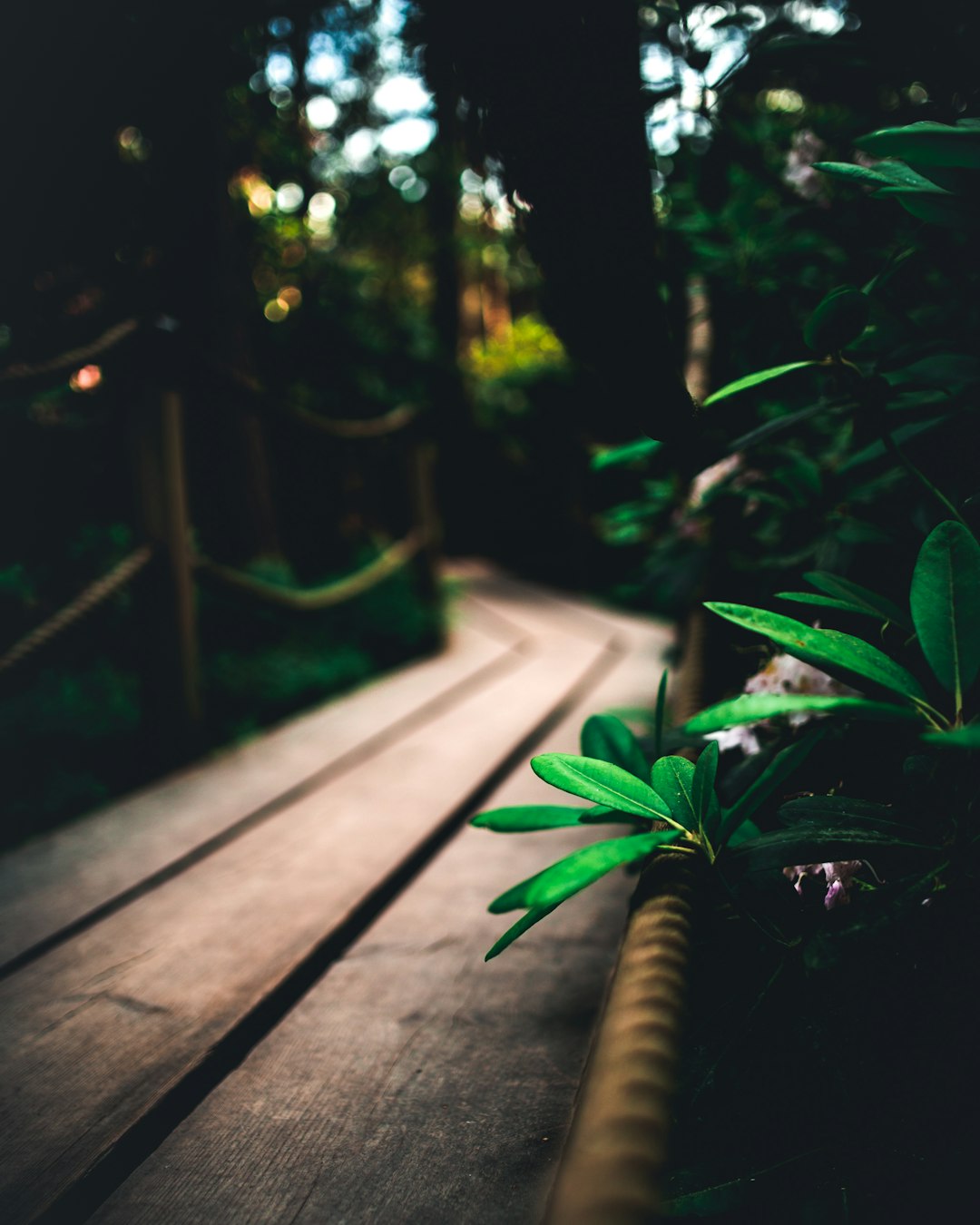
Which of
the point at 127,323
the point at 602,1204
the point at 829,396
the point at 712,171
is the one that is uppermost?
the point at 712,171

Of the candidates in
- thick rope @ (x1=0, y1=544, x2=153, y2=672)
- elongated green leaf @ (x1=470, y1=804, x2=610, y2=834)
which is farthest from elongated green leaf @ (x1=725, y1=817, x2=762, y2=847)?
thick rope @ (x1=0, y1=544, x2=153, y2=672)

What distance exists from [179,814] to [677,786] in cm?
128

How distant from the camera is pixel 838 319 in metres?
0.63

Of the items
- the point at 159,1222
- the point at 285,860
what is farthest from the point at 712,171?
the point at 159,1222

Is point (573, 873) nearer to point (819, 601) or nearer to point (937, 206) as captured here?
point (819, 601)

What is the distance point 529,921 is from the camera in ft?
1.82

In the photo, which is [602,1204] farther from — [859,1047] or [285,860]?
[285,860]

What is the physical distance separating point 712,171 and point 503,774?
136 centimetres

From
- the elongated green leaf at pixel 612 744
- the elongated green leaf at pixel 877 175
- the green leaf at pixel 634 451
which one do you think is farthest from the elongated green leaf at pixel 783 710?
the green leaf at pixel 634 451

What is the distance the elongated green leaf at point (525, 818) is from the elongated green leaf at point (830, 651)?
256 mm

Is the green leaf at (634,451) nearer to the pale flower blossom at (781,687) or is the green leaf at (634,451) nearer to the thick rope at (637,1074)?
the pale flower blossom at (781,687)

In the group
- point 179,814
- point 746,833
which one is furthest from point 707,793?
point 179,814

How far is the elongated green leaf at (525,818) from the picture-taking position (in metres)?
0.68

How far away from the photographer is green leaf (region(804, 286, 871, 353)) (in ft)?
2.02
